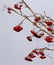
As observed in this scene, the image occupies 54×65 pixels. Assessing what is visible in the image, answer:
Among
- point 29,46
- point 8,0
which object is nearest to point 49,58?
point 29,46

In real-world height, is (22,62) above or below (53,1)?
below

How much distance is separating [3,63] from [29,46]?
21cm

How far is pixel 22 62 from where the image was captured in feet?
4.24

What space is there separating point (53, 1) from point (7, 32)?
350 mm

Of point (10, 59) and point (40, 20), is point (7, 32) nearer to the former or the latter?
point (10, 59)

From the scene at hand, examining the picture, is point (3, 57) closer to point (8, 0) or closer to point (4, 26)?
point (4, 26)

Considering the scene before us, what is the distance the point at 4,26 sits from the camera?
4.29 feet

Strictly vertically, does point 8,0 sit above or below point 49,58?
above

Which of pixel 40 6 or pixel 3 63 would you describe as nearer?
pixel 40 6

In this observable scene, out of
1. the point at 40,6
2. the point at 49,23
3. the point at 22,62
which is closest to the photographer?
the point at 49,23

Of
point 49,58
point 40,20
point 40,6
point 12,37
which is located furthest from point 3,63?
point 40,20

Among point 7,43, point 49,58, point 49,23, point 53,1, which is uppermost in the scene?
point 53,1

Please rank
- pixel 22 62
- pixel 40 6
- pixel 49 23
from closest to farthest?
pixel 49 23, pixel 40 6, pixel 22 62

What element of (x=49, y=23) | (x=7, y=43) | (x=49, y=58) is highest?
(x=7, y=43)
